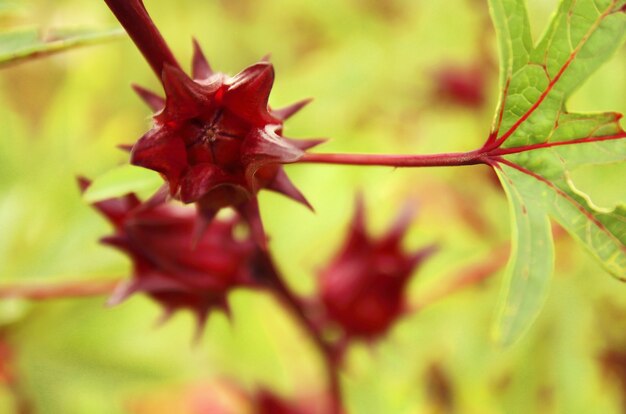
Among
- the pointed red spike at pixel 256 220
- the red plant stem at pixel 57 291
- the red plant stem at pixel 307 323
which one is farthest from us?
the red plant stem at pixel 57 291

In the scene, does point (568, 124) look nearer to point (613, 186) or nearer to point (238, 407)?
point (613, 186)

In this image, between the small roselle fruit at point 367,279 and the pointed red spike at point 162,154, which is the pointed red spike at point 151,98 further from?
the small roselle fruit at point 367,279

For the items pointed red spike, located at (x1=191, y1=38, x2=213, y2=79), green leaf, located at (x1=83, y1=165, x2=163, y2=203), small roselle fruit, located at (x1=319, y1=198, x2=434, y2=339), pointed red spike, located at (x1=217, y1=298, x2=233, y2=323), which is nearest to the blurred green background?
small roselle fruit, located at (x1=319, y1=198, x2=434, y2=339)

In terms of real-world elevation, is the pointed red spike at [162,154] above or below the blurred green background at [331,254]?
above

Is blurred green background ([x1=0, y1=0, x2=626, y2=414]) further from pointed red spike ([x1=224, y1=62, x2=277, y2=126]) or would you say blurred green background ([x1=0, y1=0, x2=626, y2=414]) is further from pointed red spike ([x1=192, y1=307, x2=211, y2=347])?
pointed red spike ([x1=224, y1=62, x2=277, y2=126])

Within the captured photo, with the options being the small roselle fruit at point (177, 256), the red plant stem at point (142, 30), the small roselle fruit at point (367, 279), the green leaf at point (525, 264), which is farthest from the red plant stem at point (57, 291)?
the green leaf at point (525, 264)

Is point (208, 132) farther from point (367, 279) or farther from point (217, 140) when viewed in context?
point (367, 279)

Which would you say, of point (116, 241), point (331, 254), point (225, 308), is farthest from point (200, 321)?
point (331, 254)
